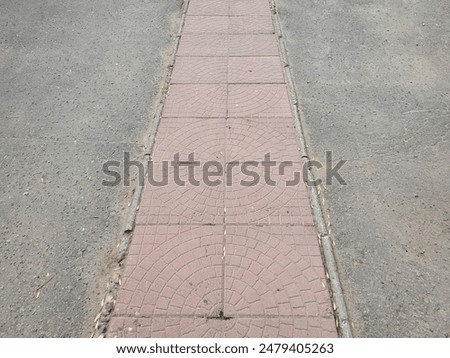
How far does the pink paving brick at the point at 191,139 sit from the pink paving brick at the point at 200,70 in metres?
0.92

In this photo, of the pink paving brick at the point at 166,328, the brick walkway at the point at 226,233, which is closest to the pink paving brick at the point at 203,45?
the brick walkway at the point at 226,233

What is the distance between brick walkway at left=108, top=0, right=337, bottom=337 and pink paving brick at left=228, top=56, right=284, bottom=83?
0.09 feet

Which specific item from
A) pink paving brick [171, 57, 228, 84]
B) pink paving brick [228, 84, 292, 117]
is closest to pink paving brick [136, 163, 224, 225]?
pink paving brick [228, 84, 292, 117]

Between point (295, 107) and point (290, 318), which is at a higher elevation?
point (295, 107)

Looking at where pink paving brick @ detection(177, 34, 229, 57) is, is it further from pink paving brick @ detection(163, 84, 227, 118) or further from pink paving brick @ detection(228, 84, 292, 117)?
pink paving brick @ detection(228, 84, 292, 117)

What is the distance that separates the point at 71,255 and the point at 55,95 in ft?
9.10

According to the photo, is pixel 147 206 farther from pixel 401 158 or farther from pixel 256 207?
pixel 401 158

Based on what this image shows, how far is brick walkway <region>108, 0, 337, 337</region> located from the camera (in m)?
3.30

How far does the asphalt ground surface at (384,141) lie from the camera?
11.4 ft

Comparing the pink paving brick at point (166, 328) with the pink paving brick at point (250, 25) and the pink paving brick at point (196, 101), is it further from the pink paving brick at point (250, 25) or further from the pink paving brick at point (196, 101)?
the pink paving brick at point (250, 25)

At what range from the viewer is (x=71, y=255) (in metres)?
3.80

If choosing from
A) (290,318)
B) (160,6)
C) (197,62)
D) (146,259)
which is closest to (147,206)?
(146,259)

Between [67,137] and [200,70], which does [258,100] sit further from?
[67,137]

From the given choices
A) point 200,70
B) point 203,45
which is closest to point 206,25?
point 203,45
